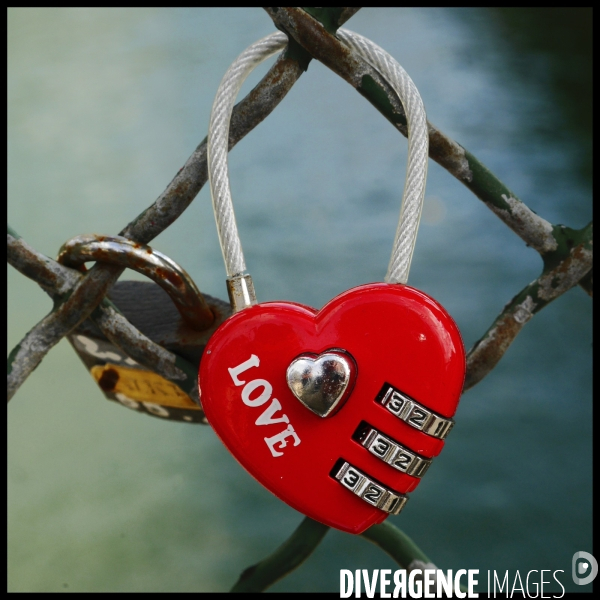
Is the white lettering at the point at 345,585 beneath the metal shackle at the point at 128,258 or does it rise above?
beneath

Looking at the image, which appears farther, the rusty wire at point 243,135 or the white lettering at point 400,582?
the white lettering at point 400,582

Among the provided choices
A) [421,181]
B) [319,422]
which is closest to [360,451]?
[319,422]

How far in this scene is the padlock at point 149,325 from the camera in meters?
0.48

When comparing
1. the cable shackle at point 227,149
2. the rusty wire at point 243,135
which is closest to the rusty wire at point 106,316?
the rusty wire at point 243,135

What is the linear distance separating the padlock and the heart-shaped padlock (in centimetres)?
8

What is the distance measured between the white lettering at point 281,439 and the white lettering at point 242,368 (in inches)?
1.4

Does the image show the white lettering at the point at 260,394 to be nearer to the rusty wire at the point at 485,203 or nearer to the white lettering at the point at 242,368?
the white lettering at the point at 242,368

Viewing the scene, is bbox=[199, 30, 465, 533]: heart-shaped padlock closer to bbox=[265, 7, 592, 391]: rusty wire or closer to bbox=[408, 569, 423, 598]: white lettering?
bbox=[265, 7, 592, 391]: rusty wire

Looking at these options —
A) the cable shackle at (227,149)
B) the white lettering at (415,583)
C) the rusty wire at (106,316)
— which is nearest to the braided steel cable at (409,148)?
the cable shackle at (227,149)

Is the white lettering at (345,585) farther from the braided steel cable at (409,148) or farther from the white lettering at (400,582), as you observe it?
the braided steel cable at (409,148)

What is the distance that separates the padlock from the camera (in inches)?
18.7

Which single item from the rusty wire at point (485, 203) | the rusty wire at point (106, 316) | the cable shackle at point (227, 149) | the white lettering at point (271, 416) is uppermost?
the rusty wire at point (485, 203)

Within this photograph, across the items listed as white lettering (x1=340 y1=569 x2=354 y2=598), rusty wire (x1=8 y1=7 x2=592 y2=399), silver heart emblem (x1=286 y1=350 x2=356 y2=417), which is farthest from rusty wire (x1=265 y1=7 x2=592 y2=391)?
white lettering (x1=340 y1=569 x2=354 y2=598)

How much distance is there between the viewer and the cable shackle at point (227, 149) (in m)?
0.42
